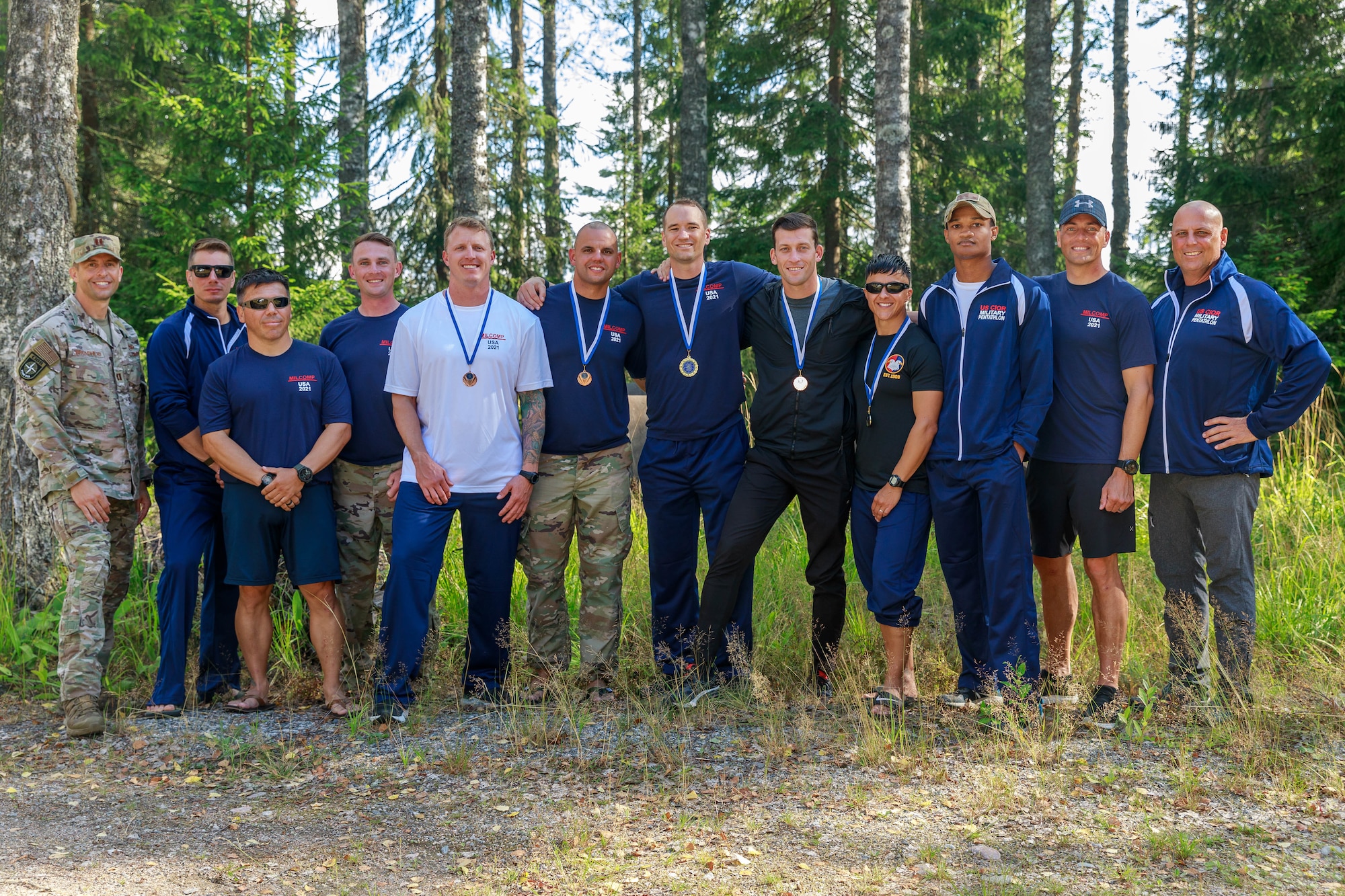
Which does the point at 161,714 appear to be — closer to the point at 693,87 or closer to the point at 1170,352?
the point at 1170,352

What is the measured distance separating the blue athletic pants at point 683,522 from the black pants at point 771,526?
0.31 ft

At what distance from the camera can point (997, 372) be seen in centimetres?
491

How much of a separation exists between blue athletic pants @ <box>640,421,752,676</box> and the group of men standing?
0.06ft

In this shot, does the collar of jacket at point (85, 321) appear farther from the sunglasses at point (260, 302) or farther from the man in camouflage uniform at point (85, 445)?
the sunglasses at point (260, 302)

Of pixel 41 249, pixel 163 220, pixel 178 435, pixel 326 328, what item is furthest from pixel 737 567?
pixel 163 220

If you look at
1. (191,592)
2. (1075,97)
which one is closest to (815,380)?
(191,592)

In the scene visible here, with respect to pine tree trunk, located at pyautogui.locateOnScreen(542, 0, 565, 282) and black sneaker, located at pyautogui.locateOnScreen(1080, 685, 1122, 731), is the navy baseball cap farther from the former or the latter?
pine tree trunk, located at pyautogui.locateOnScreen(542, 0, 565, 282)

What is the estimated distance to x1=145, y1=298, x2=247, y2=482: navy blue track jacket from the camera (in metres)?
5.45

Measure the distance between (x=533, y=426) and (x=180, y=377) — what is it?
2018mm

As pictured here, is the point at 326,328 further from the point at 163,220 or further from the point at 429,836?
the point at 163,220

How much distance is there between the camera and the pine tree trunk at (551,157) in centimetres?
1712

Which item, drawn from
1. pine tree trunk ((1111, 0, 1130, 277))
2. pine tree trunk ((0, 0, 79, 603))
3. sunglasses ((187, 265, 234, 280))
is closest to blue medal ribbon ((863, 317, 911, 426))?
sunglasses ((187, 265, 234, 280))

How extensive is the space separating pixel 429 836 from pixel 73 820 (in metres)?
1.57

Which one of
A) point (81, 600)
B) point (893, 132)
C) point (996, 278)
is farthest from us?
point (893, 132)
